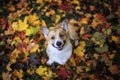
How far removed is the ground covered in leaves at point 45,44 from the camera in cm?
→ 230

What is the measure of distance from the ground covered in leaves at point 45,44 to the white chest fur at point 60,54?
45 millimetres

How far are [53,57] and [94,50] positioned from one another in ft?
1.35

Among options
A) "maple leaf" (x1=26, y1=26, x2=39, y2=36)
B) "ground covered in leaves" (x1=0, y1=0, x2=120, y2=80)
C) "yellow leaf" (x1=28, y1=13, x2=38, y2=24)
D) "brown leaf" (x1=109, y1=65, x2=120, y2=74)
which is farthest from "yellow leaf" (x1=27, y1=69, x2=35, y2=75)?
"brown leaf" (x1=109, y1=65, x2=120, y2=74)

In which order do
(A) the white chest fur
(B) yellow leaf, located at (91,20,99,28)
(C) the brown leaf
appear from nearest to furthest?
(C) the brown leaf
(A) the white chest fur
(B) yellow leaf, located at (91,20,99,28)

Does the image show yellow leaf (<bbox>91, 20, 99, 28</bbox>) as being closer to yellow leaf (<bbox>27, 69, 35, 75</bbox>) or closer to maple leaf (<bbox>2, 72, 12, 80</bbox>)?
yellow leaf (<bbox>27, 69, 35, 75</bbox>)

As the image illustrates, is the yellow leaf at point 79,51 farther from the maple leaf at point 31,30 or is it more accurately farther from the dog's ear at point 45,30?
the maple leaf at point 31,30

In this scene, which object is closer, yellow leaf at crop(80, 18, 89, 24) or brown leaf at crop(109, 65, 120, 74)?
brown leaf at crop(109, 65, 120, 74)

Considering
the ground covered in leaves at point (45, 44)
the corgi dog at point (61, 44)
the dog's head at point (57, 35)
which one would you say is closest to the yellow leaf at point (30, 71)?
the ground covered in leaves at point (45, 44)

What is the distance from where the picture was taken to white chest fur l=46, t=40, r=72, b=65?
2384mm

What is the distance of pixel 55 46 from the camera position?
2.31 meters

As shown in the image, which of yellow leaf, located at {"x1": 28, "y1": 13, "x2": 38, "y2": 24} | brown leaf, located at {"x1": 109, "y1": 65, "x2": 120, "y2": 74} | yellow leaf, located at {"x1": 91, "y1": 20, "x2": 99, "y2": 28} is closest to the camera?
brown leaf, located at {"x1": 109, "y1": 65, "x2": 120, "y2": 74}

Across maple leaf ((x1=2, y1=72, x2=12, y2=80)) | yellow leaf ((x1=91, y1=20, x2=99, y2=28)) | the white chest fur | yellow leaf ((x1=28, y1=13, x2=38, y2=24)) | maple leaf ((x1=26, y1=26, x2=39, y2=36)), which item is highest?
yellow leaf ((x1=28, y1=13, x2=38, y2=24))

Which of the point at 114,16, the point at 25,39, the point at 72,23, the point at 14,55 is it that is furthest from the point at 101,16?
the point at 14,55

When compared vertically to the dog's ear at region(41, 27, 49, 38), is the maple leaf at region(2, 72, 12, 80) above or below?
below
